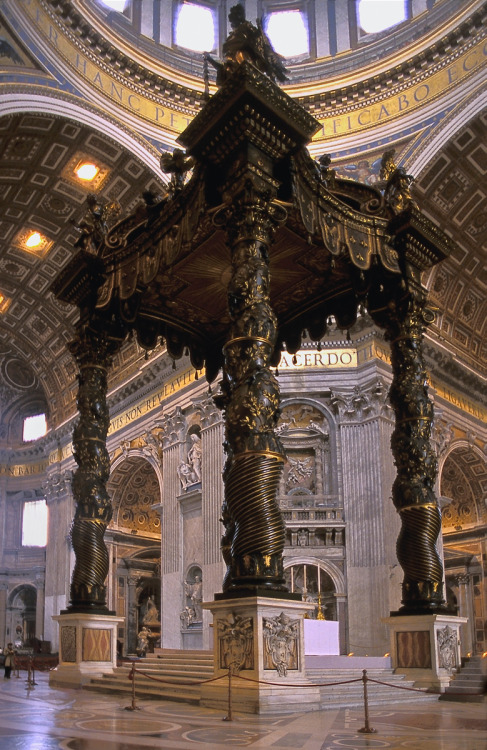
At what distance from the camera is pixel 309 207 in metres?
7.82

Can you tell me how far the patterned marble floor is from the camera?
4.71 m

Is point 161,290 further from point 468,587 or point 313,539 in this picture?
point 468,587

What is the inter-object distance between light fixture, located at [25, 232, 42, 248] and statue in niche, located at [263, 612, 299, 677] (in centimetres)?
1706

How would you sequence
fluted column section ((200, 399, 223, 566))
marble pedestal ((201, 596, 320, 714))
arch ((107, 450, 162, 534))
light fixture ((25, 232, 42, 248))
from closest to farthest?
marble pedestal ((201, 596, 320, 714))
fluted column section ((200, 399, 223, 566))
light fixture ((25, 232, 42, 248))
arch ((107, 450, 162, 534))

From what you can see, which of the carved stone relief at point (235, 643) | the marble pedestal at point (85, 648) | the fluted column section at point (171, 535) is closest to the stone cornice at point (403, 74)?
the fluted column section at point (171, 535)

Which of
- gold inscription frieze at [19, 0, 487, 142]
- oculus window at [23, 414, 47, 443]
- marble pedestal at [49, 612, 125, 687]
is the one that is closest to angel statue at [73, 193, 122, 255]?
marble pedestal at [49, 612, 125, 687]

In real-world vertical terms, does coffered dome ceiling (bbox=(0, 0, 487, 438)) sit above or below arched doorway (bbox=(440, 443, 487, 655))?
above

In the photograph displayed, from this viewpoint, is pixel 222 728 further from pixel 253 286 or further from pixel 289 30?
pixel 289 30

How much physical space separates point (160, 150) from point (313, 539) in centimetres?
983

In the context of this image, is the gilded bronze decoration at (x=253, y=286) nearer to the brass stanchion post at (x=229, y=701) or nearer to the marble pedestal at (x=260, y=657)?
the marble pedestal at (x=260, y=657)

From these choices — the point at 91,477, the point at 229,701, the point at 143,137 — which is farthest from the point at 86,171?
the point at 229,701

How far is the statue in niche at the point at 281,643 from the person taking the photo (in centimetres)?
633

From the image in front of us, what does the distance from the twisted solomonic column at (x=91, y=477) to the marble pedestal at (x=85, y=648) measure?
147 millimetres

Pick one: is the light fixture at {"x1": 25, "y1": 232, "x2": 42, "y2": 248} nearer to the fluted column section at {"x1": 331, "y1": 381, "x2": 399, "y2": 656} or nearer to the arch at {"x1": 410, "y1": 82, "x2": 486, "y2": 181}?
the fluted column section at {"x1": 331, "y1": 381, "x2": 399, "y2": 656}
